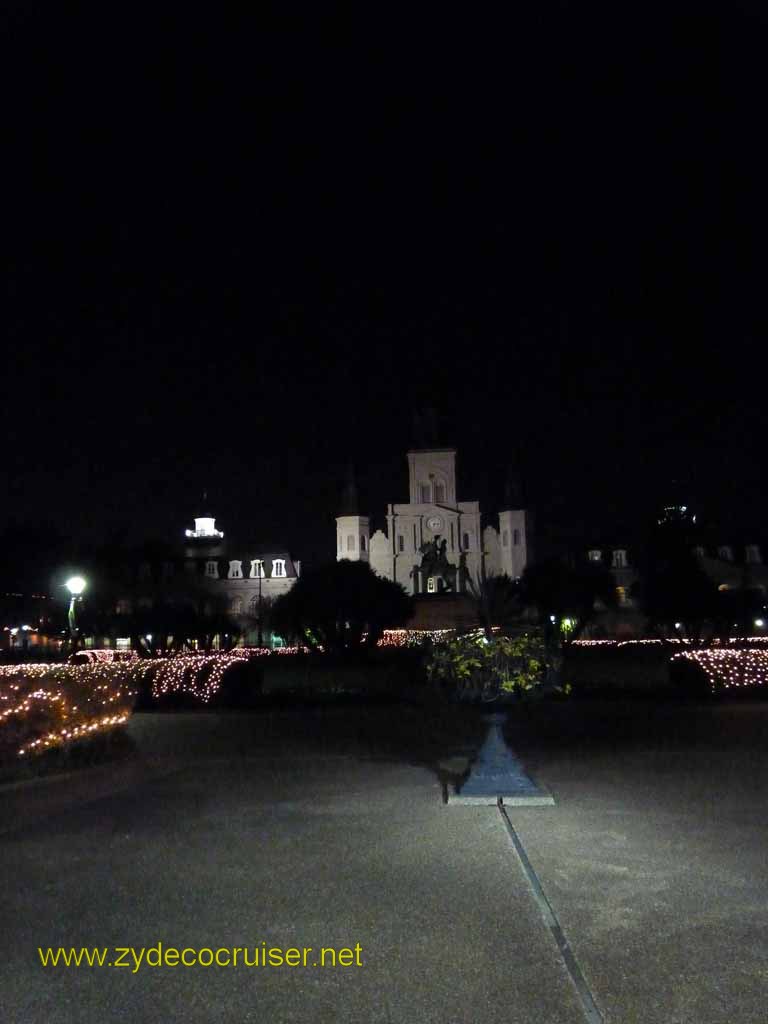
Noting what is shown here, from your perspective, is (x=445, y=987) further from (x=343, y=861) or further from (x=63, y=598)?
(x=63, y=598)

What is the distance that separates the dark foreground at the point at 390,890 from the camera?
502cm

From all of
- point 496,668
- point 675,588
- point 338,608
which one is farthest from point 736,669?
point 675,588

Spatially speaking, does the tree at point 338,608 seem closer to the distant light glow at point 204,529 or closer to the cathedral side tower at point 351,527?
the cathedral side tower at point 351,527

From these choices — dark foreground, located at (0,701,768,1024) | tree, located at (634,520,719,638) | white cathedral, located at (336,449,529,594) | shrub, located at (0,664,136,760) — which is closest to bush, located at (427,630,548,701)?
dark foreground, located at (0,701,768,1024)

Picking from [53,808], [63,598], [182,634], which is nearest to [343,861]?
[53,808]

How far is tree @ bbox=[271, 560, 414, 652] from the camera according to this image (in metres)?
45.0

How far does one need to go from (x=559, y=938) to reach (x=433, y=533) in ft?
316

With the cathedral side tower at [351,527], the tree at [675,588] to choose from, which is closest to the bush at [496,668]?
the tree at [675,588]

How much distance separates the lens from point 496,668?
36.1ft

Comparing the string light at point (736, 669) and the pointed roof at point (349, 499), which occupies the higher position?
the pointed roof at point (349, 499)

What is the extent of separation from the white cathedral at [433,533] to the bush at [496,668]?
88.6 metres

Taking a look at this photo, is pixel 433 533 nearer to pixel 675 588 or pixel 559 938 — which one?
pixel 675 588

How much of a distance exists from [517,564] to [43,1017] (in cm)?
9704

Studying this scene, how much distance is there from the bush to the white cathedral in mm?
88606
